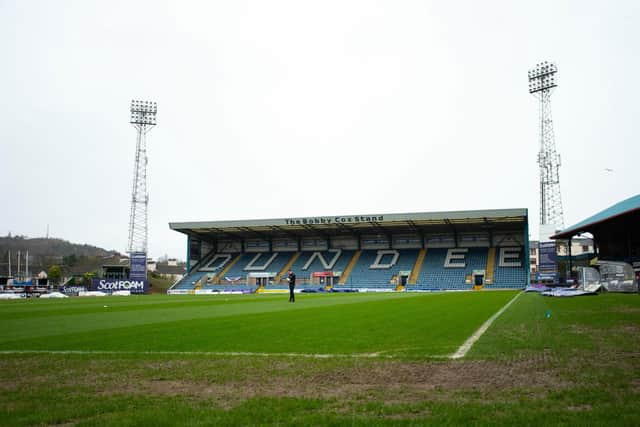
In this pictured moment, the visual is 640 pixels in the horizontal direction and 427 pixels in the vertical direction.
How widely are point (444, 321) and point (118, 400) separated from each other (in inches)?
431

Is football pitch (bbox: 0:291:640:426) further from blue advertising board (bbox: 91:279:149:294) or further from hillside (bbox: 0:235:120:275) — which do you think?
hillside (bbox: 0:235:120:275)

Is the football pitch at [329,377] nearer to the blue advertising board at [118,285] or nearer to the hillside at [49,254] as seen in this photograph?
the blue advertising board at [118,285]

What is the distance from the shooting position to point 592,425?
439 centimetres

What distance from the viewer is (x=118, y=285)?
60.2 m

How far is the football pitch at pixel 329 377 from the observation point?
4.96m

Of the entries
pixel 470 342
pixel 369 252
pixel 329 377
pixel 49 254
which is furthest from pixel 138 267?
pixel 49 254

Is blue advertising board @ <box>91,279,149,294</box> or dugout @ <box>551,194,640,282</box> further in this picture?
blue advertising board @ <box>91,279,149,294</box>

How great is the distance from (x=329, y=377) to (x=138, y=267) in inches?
2298

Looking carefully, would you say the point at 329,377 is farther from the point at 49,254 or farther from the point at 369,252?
the point at 49,254

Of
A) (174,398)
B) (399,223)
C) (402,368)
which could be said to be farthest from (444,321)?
(399,223)

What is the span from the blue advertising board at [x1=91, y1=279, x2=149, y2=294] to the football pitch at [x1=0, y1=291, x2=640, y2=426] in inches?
1967

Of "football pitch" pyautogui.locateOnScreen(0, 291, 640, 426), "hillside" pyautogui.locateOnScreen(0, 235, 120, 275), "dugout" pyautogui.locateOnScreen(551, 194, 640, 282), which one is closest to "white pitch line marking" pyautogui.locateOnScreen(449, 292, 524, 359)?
"football pitch" pyautogui.locateOnScreen(0, 291, 640, 426)

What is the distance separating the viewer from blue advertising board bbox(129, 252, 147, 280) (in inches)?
2393

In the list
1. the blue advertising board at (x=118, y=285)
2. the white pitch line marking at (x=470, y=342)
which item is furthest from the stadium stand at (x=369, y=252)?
the white pitch line marking at (x=470, y=342)
